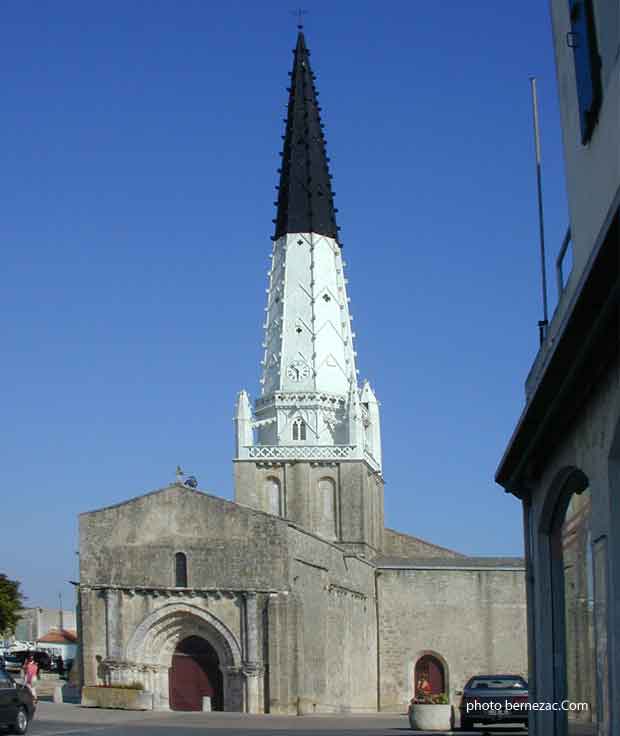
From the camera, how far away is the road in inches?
1134

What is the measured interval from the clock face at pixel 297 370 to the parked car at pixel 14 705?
3823 centimetres

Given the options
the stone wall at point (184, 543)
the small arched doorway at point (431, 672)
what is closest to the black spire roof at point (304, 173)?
the small arched doorway at point (431, 672)

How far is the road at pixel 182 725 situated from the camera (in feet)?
94.5

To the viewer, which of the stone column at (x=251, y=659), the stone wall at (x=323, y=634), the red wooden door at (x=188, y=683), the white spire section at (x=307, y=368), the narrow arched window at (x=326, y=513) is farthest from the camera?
the white spire section at (x=307, y=368)

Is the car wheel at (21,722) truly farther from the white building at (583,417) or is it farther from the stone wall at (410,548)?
the stone wall at (410,548)

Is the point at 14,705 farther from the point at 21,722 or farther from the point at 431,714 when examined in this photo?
the point at 431,714

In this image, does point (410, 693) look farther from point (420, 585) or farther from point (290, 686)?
point (290, 686)

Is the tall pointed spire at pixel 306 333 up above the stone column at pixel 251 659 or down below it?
above

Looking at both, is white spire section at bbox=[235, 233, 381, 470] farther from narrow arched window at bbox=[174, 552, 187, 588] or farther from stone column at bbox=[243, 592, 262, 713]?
stone column at bbox=[243, 592, 262, 713]

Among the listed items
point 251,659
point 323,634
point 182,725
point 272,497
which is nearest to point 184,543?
point 251,659

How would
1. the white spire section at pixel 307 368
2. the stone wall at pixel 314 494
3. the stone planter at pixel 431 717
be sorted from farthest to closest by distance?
the white spire section at pixel 307 368, the stone wall at pixel 314 494, the stone planter at pixel 431 717

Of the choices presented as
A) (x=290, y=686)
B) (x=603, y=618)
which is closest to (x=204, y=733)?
(x=290, y=686)

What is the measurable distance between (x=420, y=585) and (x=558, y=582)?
48.5 meters

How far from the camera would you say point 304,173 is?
6519 cm
